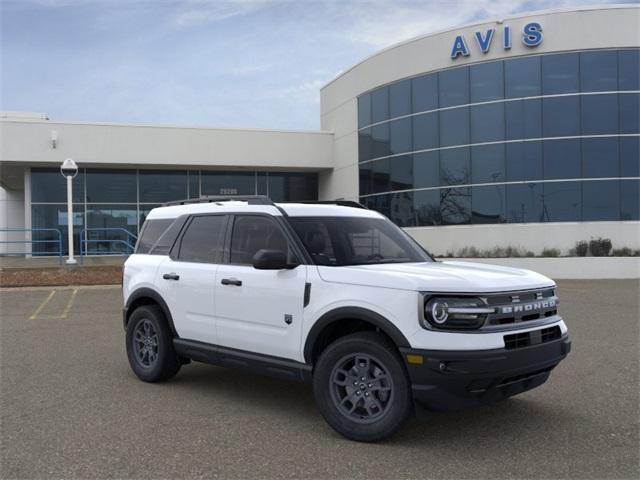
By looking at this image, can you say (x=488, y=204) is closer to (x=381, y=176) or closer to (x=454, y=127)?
(x=454, y=127)

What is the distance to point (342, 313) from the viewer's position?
15.9 feet

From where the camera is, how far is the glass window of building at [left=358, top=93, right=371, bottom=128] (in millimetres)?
28312

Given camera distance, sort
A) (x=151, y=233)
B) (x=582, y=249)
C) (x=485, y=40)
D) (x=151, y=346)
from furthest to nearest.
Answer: (x=485, y=40) → (x=582, y=249) → (x=151, y=233) → (x=151, y=346)

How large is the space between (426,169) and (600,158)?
6.47 metres

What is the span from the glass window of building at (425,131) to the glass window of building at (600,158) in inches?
221

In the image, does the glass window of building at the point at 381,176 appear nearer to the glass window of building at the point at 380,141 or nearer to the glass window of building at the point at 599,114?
the glass window of building at the point at 380,141

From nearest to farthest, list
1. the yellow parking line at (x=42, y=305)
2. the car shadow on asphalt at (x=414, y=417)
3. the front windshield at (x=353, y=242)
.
→ the car shadow on asphalt at (x=414, y=417), the front windshield at (x=353, y=242), the yellow parking line at (x=42, y=305)

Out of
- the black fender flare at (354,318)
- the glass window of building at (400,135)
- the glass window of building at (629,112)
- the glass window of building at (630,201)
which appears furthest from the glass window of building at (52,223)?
the black fender flare at (354,318)

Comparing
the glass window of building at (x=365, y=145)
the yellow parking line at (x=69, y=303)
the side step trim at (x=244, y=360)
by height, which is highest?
the glass window of building at (x=365, y=145)

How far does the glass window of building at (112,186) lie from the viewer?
96.1 feet

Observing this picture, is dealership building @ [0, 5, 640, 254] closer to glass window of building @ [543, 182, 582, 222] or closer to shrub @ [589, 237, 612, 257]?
glass window of building @ [543, 182, 582, 222]

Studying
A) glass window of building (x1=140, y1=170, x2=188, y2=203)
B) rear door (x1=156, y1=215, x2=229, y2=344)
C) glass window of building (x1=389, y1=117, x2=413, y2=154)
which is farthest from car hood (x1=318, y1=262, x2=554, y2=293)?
glass window of building (x1=140, y1=170, x2=188, y2=203)

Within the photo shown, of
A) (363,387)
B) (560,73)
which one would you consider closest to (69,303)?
(363,387)

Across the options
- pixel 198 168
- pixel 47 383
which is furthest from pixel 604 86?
pixel 47 383
